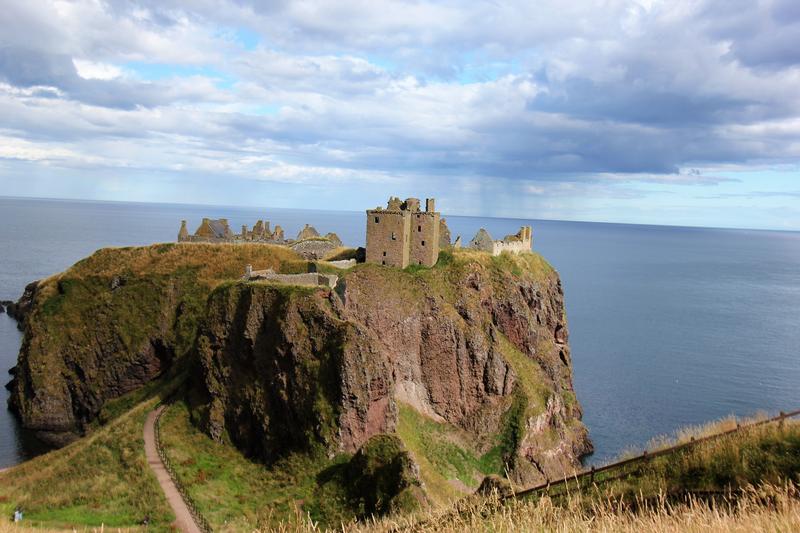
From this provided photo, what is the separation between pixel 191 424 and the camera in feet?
171

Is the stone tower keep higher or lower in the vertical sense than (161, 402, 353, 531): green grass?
higher

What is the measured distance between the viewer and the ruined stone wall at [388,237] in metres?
61.6

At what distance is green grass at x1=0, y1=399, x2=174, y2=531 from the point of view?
1489 inches

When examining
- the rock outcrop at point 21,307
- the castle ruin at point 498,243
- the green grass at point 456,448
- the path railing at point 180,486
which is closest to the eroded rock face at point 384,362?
the green grass at point 456,448

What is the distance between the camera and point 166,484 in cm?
4206

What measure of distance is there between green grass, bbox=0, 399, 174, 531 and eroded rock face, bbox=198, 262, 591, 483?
7174 millimetres

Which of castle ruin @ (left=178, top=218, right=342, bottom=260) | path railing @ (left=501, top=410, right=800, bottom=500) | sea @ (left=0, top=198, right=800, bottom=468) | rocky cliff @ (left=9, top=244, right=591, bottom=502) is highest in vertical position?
castle ruin @ (left=178, top=218, right=342, bottom=260)

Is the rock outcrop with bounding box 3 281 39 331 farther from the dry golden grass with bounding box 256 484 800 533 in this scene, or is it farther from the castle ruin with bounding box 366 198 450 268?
the dry golden grass with bounding box 256 484 800 533

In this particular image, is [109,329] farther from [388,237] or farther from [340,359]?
[340,359]

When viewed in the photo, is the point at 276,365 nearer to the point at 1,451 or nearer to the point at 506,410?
the point at 506,410

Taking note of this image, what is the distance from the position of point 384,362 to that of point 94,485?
2344 cm

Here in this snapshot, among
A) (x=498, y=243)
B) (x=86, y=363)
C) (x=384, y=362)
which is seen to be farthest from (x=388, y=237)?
(x=86, y=363)

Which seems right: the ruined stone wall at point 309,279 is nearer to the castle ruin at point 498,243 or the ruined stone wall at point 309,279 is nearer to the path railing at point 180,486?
the path railing at point 180,486

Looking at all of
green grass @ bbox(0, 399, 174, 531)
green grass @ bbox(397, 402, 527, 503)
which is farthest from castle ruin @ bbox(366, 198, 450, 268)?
green grass @ bbox(0, 399, 174, 531)
